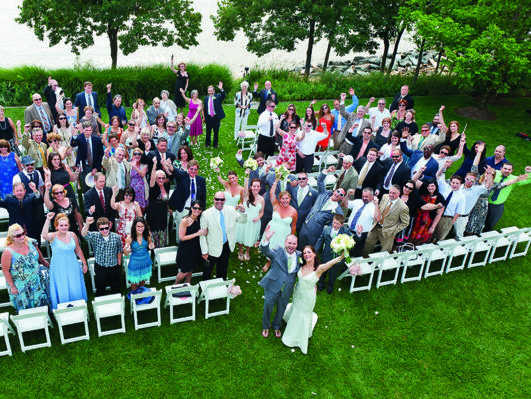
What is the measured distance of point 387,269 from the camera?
31.9ft

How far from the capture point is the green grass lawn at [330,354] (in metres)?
7.01

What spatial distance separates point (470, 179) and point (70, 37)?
1784 cm

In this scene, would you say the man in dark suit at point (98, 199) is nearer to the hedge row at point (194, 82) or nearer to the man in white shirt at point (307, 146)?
the man in white shirt at point (307, 146)

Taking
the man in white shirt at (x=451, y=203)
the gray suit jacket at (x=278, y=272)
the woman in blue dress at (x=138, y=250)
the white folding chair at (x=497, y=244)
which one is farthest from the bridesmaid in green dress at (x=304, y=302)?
the white folding chair at (x=497, y=244)

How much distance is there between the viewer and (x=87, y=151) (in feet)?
33.7

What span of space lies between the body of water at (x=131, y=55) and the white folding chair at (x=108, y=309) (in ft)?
68.8

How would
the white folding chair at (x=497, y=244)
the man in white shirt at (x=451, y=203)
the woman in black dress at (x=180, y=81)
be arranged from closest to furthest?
the man in white shirt at (x=451, y=203) < the white folding chair at (x=497, y=244) < the woman in black dress at (x=180, y=81)

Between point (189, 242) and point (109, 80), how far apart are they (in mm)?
12432

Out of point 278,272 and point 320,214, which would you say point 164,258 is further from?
point 320,214

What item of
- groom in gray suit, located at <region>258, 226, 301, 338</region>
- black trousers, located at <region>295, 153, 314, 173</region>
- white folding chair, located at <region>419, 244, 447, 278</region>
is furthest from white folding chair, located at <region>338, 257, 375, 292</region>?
black trousers, located at <region>295, 153, 314, 173</region>

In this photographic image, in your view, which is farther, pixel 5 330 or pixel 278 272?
pixel 278 272

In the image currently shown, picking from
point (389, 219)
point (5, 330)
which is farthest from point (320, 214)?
point (5, 330)

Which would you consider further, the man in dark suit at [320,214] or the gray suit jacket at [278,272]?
the man in dark suit at [320,214]

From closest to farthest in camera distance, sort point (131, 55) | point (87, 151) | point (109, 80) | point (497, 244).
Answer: point (87, 151) → point (497, 244) → point (109, 80) → point (131, 55)
